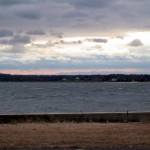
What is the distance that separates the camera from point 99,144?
12164 millimetres

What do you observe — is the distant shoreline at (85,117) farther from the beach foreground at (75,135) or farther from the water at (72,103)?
the water at (72,103)

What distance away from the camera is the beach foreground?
12.2m

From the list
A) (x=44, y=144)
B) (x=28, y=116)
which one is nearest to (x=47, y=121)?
(x=28, y=116)

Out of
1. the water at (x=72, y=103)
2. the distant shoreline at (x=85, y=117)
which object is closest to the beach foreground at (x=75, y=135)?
the distant shoreline at (x=85, y=117)

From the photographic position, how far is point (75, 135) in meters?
14.0

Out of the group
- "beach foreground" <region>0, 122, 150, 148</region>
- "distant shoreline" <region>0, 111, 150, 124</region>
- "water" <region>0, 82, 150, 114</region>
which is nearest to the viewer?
"beach foreground" <region>0, 122, 150, 148</region>

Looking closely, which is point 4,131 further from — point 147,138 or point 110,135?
point 147,138

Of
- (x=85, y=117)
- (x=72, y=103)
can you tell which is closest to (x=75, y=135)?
(x=85, y=117)

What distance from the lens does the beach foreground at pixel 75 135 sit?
12.2 meters

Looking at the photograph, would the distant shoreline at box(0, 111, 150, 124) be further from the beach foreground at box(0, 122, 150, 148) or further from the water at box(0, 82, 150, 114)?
the water at box(0, 82, 150, 114)

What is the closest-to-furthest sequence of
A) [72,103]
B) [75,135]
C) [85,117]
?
[75,135]
[85,117]
[72,103]

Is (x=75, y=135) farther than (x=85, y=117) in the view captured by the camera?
No

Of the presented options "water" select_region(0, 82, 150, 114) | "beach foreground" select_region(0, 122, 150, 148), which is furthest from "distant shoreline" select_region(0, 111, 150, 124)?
"water" select_region(0, 82, 150, 114)

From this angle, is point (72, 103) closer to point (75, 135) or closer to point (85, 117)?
point (85, 117)
